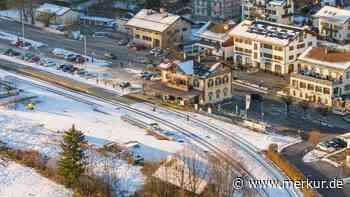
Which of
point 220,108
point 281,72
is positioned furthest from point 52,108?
point 281,72

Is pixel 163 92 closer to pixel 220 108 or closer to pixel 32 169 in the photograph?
pixel 220 108

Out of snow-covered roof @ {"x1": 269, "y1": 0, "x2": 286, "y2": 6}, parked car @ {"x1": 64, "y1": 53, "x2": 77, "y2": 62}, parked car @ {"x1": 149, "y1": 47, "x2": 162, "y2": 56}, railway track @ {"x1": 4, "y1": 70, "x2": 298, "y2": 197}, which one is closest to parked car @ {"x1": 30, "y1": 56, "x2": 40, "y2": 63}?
parked car @ {"x1": 64, "y1": 53, "x2": 77, "y2": 62}

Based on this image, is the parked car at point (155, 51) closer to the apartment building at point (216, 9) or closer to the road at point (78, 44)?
the road at point (78, 44)

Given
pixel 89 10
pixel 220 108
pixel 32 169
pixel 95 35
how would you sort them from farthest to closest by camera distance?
pixel 89 10
pixel 95 35
pixel 220 108
pixel 32 169

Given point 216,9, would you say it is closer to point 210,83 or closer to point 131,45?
point 131,45

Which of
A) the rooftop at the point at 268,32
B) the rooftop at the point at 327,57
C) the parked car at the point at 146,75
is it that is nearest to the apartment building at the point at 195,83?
the parked car at the point at 146,75

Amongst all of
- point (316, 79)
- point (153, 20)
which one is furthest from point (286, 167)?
point (153, 20)
